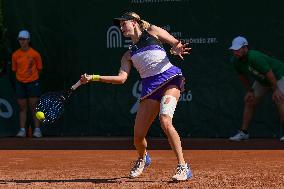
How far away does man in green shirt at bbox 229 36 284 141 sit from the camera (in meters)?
11.6

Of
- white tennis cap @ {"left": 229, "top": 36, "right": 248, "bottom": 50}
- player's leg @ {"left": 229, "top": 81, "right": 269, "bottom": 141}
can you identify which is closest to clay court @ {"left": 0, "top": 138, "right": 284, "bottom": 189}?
player's leg @ {"left": 229, "top": 81, "right": 269, "bottom": 141}

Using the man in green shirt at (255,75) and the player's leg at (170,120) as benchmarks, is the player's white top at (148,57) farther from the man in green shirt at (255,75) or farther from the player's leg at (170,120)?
the man in green shirt at (255,75)

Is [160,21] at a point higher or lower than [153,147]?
higher

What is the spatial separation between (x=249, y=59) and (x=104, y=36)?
2901 millimetres

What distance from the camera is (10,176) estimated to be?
26.6 ft

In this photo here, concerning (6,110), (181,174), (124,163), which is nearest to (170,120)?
(181,174)

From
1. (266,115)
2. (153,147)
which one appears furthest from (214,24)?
(153,147)

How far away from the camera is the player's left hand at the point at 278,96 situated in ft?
38.3

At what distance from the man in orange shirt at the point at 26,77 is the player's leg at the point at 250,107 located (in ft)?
11.8

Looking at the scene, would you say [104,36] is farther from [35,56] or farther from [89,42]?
[35,56]

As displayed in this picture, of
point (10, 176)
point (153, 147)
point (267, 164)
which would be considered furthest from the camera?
point (153, 147)

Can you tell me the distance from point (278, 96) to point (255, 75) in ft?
1.63

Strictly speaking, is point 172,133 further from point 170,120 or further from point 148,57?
point 148,57

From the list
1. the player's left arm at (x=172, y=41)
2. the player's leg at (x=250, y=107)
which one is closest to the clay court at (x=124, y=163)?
the player's leg at (x=250, y=107)
